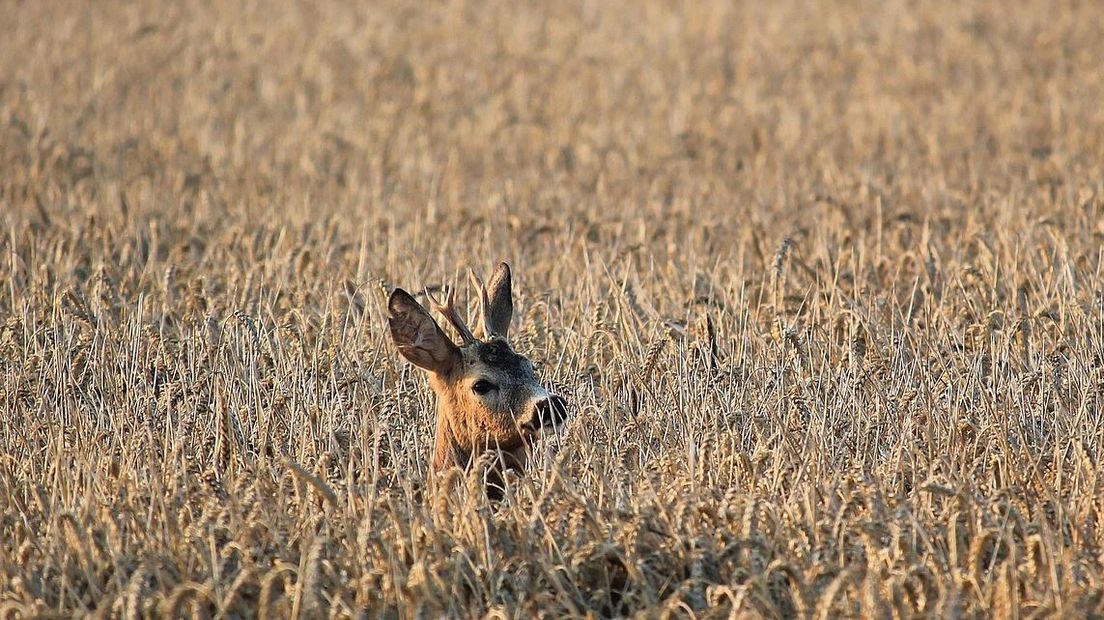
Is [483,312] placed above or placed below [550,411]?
above

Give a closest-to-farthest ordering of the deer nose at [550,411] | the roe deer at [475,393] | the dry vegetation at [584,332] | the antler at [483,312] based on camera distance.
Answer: the dry vegetation at [584,332] → the deer nose at [550,411] → the roe deer at [475,393] → the antler at [483,312]

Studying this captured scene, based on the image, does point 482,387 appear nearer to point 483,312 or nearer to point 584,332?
point 483,312

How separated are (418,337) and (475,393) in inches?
12.0

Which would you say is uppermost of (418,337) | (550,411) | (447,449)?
(418,337)

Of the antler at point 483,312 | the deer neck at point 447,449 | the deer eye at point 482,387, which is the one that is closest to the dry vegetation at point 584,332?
the deer neck at point 447,449

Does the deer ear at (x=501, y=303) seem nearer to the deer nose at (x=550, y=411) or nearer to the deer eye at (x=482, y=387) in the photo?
the deer eye at (x=482, y=387)

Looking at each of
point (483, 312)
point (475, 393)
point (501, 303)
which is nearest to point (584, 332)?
point (501, 303)

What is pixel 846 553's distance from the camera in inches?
180

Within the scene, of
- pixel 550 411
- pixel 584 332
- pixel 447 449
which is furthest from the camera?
pixel 584 332

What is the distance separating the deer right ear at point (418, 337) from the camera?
5465 millimetres

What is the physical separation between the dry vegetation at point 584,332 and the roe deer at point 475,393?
22cm

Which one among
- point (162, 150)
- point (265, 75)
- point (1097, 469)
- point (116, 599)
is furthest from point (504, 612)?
point (265, 75)

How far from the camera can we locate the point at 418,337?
Answer: 5.60 meters

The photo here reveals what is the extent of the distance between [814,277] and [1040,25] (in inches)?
442
